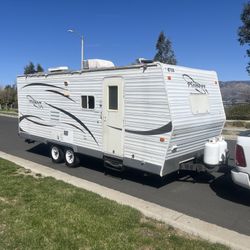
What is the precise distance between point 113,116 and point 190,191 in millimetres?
2511

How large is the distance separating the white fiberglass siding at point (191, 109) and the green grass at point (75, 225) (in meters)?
2.19

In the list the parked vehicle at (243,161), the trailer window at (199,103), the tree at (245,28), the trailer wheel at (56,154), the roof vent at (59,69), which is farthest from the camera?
the tree at (245,28)

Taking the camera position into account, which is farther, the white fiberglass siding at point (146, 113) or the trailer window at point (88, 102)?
the trailer window at point (88, 102)

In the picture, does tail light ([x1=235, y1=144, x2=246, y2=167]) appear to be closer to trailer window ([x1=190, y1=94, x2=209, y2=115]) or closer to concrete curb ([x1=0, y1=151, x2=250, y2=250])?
concrete curb ([x1=0, y1=151, x2=250, y2=250])

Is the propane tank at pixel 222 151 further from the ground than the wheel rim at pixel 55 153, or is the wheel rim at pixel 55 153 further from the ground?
the propane tank at pixel 222 151

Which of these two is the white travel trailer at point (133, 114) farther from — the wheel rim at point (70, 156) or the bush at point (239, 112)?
the bush at point (239, 112)

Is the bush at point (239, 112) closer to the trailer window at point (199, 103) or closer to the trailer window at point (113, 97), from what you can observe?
the trailer window at point (199, 103)

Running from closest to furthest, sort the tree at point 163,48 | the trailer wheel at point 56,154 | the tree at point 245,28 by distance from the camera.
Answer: the trailer wheel at point 56,154
the tree at point 245,28
the tree at point 163,48

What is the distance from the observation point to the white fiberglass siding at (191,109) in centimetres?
750

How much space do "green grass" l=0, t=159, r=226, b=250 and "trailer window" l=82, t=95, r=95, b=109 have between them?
8.66ft

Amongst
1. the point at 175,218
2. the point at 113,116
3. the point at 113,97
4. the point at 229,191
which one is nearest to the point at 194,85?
the point at 113,97

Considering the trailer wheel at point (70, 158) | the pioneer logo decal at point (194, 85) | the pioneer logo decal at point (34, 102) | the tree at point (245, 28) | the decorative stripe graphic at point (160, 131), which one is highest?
the tree at point (245, 28)

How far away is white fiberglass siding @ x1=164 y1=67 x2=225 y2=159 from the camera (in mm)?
7504

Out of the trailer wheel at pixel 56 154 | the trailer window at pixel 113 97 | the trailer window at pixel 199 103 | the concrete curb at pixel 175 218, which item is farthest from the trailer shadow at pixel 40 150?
the trailer window at pixel 199 103
